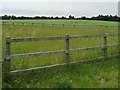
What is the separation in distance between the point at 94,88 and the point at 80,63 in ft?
10.1

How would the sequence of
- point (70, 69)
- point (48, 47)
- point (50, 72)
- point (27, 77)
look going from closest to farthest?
point (27, 77)
point (50, 72)
point (70, 69)
point (48, 47)

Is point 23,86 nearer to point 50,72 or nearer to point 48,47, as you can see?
point 50,72

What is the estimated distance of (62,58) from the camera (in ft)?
44.2

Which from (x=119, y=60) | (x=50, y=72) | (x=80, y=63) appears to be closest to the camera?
(x=50, y=72)

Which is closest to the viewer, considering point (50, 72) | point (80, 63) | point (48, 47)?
point (50, 72)

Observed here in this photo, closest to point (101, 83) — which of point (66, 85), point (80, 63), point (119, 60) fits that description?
point (66, 85)

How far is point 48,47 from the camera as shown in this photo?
1758 centimetres

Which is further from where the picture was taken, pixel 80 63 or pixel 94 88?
pixel 80 63

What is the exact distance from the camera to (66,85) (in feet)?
31.3

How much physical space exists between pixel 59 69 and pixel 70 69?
478 mm

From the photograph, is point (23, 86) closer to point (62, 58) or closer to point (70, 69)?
point (70, 69)

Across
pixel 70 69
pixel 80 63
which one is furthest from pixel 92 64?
pixel 70 69

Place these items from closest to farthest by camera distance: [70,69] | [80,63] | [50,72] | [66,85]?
1. [66,85]
2. [50,72]
3. [70,69]
4. [80,63]

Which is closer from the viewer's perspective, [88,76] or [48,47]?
[88,76]
